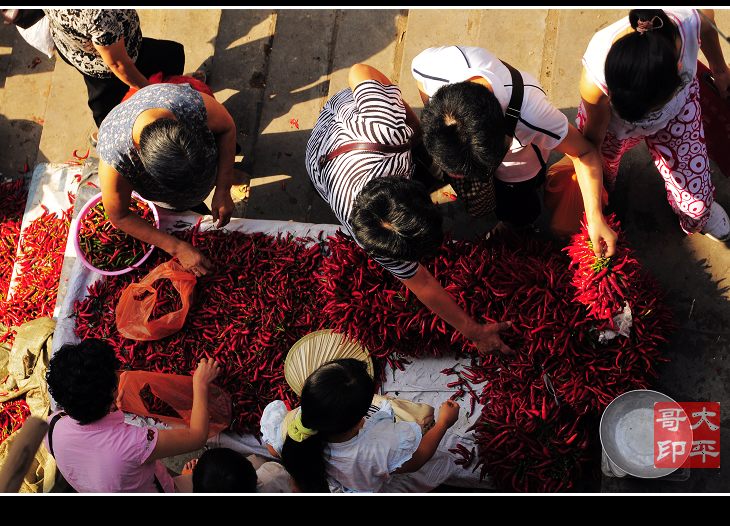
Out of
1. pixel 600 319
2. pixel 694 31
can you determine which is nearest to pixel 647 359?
pixel 600 319

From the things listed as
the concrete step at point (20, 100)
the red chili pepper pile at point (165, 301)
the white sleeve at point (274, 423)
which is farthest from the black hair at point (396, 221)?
the concrete step at point (20, 100)

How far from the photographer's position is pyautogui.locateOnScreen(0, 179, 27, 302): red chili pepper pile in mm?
4121

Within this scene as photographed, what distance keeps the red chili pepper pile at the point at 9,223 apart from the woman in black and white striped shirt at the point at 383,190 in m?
2.22

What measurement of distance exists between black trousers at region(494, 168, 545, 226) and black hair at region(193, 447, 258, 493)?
1.62 metres

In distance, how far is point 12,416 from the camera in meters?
3.67

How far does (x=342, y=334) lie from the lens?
320 centimetres

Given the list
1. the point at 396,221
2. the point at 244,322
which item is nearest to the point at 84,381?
the point at 244,322

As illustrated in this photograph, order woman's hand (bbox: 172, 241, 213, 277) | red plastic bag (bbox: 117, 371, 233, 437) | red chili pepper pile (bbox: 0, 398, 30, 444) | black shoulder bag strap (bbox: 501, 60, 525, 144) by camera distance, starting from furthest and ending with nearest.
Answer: red chili pepper pile (bbox: 0, 398, 30, 444) < woman's hand (bbox: 172, 241, 213, 277) < red plastic bag (bbox: 117, 371, 233, 437) < black shoulder bag strap (bbox: 501, 60, 525, 144)

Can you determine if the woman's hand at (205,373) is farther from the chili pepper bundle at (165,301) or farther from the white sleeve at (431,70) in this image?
the white sleeve at (431,70)

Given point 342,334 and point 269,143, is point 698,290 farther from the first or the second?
point 269,143

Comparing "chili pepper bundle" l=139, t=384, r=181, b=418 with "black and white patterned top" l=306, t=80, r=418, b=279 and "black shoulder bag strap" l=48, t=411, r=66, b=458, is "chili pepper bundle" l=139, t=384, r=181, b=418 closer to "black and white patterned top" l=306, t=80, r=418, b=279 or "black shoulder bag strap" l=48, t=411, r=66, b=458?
"black shoulder bag strap" l=48, t=411, r=66, b=458

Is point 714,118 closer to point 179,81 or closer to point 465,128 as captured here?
point 465,128

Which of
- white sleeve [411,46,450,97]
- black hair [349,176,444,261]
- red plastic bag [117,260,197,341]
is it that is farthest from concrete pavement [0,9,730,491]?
black hair [349,176,444,261]

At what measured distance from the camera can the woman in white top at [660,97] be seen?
2.36 meters
